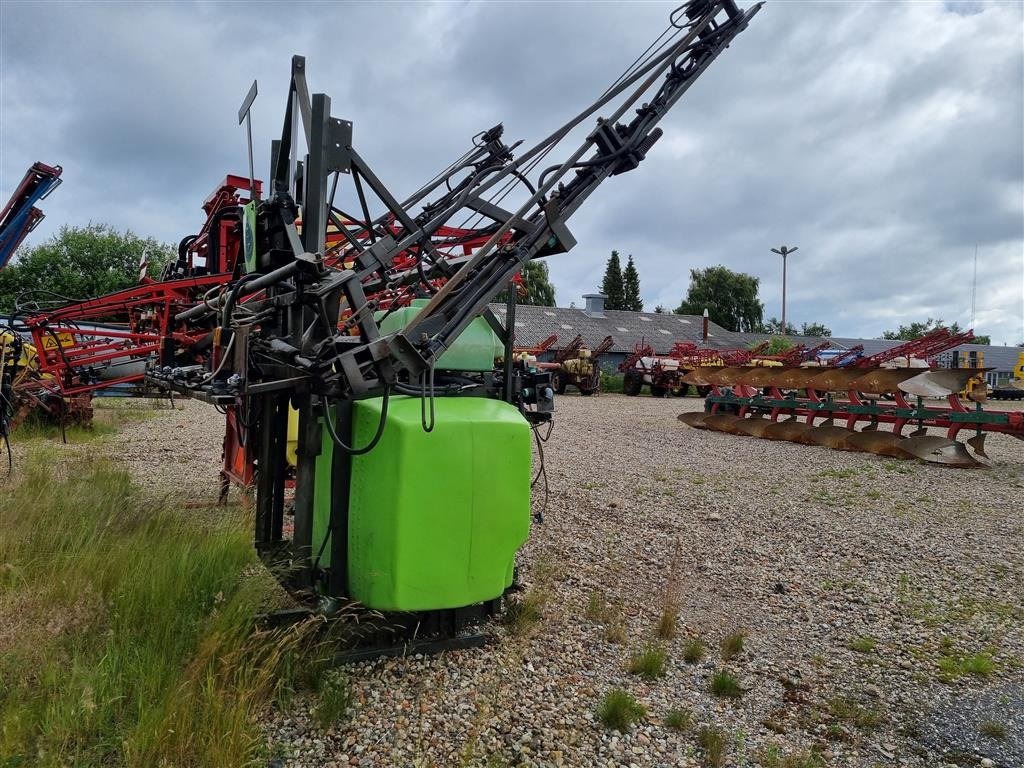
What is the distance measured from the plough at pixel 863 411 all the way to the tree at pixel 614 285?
4714 centimetres

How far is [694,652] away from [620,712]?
86cm

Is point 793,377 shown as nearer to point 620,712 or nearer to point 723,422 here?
point 723,422

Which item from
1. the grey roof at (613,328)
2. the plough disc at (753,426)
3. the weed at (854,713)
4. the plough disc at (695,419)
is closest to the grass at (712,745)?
the weed at (854,713)

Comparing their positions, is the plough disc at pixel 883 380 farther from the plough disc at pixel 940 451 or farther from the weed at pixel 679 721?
the weed at pixel 679 721

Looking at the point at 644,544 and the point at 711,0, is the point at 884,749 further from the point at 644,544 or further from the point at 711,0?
the point at 711,0

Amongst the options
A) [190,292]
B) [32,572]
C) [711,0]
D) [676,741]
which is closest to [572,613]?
[676,741]

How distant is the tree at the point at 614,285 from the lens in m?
63.1

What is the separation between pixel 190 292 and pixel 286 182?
6.24m

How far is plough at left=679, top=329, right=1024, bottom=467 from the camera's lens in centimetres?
1071

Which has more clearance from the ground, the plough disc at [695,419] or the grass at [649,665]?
the plough disc at [695,419]

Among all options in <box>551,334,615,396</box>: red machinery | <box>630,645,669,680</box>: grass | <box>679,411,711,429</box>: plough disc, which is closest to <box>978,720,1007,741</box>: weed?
<box>630,645,669,680</box>: grass

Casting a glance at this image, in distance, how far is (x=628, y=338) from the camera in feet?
138

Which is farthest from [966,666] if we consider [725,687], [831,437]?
[831,437]

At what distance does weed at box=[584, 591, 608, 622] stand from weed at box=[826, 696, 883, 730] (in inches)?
51.1
